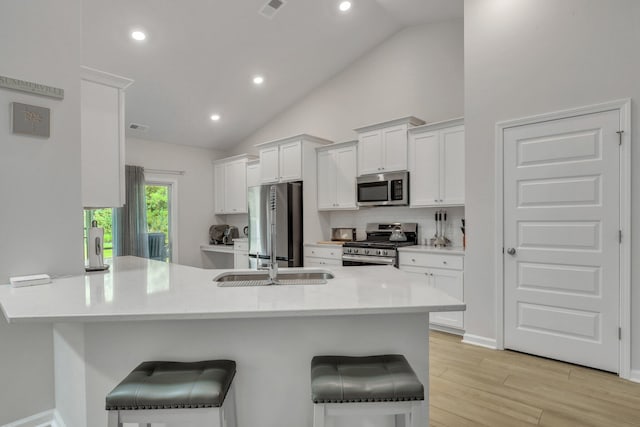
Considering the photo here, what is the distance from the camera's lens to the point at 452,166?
3773 millimetres

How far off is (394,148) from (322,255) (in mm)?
1722

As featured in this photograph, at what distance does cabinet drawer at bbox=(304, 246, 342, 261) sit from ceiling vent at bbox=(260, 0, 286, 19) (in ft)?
9.70

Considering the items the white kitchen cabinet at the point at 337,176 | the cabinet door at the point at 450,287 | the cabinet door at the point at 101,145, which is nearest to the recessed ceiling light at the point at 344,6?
the white kitchen cabinet at the point at 337,176

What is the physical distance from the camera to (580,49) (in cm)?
274

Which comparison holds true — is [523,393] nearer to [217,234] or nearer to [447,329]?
[447,329]

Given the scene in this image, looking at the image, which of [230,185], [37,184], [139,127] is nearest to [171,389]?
[37,184]

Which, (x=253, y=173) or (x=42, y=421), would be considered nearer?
(x=42, y=421)

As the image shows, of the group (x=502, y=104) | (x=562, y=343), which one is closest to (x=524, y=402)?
(x=562, y=343)

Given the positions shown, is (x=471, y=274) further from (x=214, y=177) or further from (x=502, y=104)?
(x=214, y=177)

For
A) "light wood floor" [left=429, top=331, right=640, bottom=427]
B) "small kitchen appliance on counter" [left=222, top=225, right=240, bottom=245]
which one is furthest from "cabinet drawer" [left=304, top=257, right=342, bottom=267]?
"small kitchen appliance on counter" [left=222, top=225, right=240, bottom=245]

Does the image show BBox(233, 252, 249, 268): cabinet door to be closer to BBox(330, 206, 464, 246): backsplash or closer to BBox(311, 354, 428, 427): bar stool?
BBox(330, 206, 464, 246): backsplash

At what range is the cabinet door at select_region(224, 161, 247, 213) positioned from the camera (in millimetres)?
6141

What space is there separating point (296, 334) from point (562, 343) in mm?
2547

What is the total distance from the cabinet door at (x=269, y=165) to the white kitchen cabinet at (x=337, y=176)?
703 millimetres
